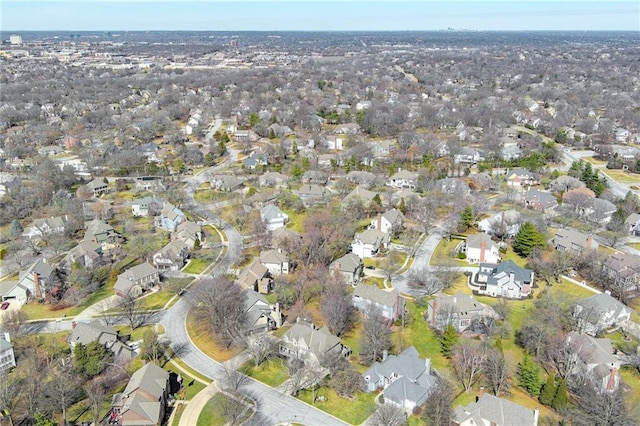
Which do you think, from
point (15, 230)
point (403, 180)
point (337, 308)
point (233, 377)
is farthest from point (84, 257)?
point (403, 180)

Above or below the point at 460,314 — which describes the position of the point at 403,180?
below

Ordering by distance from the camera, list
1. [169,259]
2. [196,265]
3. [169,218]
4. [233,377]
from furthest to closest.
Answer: [169,218]
[196,265]
[169,259]
[233,377]

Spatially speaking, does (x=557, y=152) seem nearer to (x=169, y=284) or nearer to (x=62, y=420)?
(x=169, y=284)

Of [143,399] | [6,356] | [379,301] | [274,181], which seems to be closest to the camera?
[143,399]

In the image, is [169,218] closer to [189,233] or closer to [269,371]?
[189,233]

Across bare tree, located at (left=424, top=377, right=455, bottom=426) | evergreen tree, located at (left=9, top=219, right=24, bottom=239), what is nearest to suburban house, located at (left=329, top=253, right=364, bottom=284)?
bare tree, located at (left=424, top=377, right=455, bottom=426)

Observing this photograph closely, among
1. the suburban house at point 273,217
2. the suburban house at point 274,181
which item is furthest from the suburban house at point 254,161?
the suburban house at point 273,217

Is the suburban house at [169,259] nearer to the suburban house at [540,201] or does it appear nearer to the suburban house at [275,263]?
the suburban house at [275,263]
